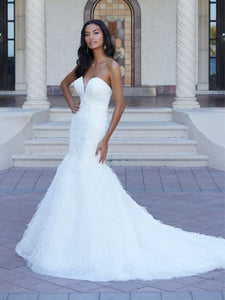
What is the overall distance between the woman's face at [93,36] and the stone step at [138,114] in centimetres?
655

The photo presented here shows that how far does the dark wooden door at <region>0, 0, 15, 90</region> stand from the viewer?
19.8m

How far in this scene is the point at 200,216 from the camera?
657cm

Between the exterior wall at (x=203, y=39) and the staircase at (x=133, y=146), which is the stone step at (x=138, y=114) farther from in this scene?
the exterior wall at (x=203, y=39)

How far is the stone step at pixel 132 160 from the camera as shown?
9648 millimetres

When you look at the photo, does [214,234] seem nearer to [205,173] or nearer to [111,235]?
[111,235]

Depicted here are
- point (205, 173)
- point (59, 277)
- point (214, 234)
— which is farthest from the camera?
point (205, 173)

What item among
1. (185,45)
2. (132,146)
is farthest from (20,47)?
(132,146)

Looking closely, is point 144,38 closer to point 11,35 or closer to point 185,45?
point 11,35

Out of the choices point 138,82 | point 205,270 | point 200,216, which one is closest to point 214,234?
point 200,216

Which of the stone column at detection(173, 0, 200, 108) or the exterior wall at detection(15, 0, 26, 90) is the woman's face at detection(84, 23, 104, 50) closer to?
the stone column at detection(173, 0, 200, 108)

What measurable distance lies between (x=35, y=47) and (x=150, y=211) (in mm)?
5202

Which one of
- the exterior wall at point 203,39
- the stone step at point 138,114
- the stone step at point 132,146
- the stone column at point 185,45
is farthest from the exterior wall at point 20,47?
the stone step at point 132,146

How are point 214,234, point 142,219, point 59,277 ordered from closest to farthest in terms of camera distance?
1. point 59,277
2. point 142,219
3. point 214,234

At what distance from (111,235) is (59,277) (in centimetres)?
50
